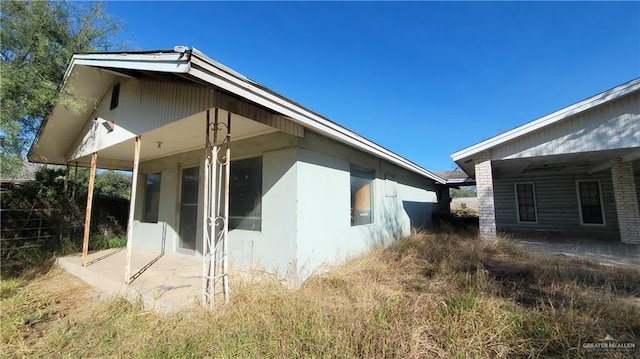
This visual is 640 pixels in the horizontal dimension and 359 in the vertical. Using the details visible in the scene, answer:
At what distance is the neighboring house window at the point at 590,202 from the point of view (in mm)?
10820

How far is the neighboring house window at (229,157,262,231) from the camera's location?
5.02 meters

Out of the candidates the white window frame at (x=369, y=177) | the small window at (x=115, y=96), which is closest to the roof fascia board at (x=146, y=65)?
the small window at (x=115, y=96)

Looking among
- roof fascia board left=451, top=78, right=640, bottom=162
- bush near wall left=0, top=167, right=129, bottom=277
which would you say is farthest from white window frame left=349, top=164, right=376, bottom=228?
bush near wall left=0, top=167, right=129, bottom=277

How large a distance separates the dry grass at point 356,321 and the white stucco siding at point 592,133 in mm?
3714

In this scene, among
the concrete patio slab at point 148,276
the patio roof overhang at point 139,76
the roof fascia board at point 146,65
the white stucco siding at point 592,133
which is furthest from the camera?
the white stucco siding at point 592,133

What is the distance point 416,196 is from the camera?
11.0 metres

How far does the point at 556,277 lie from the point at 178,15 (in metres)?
9.49

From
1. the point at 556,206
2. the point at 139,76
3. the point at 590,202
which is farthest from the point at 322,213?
the point at 590,202

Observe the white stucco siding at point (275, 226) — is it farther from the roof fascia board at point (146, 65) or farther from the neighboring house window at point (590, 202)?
the neighboring house window at point (590, 202)

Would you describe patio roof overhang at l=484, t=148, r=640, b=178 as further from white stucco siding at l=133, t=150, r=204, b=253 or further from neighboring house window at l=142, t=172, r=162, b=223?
neighboring house window at l=142, t=172, r=162, b=223

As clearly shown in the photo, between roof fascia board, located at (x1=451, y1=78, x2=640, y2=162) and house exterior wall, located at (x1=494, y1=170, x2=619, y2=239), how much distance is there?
19.1 ft

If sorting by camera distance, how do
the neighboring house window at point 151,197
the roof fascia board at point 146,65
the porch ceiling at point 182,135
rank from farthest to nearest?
the neighboring house window at point 151,197 < the porch ceiling at point 182,135 < the roof fascia board at point 146,65

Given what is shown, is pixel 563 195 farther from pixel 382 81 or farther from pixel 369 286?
pixel 369 286

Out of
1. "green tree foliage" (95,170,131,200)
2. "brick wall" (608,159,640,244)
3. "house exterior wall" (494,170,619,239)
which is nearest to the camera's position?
"brick wall" (608,159,640,244)
